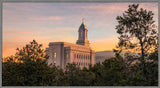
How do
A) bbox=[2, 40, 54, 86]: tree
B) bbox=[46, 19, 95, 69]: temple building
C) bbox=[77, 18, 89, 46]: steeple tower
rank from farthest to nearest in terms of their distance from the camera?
bbox=[77, 18, 89, 46]: steeple tower
bbox=[46, 19, 95, 69]: temple building
bbox=[2, 40, 54, 86]: tree

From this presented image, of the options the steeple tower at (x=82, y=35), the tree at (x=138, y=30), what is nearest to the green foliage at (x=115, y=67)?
the tree at (x=138, y=30)

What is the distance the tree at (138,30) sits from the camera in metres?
18.9

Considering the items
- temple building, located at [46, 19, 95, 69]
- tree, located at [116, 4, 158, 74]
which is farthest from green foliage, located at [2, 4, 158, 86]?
temple building, located at [46, 19, 95, 69]

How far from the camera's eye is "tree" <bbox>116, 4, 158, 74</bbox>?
62.1 ft

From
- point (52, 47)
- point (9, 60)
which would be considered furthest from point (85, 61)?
point (9, 60)

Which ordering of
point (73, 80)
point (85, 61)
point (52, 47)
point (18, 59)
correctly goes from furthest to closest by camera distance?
point (85, 61)
point (52, 47)
point (18, 59)
point (73, 80)

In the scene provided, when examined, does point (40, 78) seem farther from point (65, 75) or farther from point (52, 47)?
point (52, 47)

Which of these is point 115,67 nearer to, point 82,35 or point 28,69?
point 28,69

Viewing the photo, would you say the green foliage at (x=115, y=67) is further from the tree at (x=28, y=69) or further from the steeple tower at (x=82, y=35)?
the steeple tower at (x=82, y=35)

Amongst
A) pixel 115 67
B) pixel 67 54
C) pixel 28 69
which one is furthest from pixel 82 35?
pixel 115 67

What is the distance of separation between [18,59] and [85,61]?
8855 centimetres

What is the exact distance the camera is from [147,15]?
19172mm

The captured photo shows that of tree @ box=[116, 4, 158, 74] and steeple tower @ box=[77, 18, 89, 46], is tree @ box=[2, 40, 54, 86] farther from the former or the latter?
steeple tower @ box=[77, 18, 89, 46]

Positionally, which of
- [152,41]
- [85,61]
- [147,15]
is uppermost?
[147,15]
